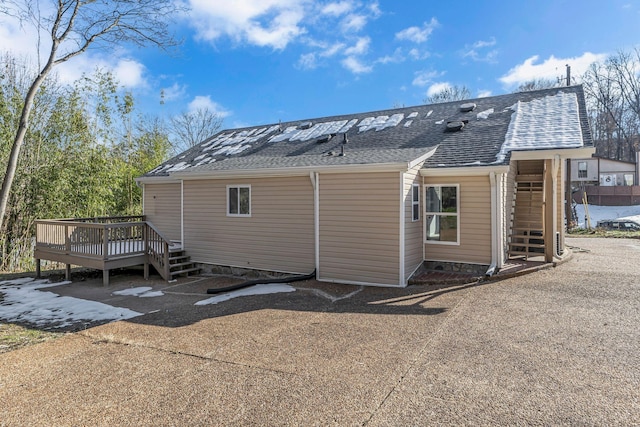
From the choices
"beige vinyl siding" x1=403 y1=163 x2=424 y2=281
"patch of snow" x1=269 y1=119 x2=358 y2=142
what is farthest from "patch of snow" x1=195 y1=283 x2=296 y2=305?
"patch of snow" x1=269 y1=119 x2=358 y2=142

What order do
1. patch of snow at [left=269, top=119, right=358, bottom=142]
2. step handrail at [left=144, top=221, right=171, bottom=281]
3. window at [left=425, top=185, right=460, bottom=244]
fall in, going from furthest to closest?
1. patch of snow at [left=269, top=119, right=358, bottom=142]
2. step handrail at [left=144, top=221, right=171, bottom=281]
3. window at [left=425, top=185, right=460, bottom=244]

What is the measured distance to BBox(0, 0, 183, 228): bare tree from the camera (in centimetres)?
654

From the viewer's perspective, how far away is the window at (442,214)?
321 inches

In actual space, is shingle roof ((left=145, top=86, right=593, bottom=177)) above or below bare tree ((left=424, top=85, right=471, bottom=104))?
below

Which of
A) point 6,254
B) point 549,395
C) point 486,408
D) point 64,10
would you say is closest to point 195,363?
point 486,408

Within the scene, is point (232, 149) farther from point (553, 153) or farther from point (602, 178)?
point (602, 178)

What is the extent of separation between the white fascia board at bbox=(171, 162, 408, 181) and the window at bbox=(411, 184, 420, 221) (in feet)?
3.19

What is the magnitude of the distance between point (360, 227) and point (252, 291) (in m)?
2.60

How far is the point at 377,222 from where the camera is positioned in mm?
7438

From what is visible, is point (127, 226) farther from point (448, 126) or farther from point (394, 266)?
point (448, 126)

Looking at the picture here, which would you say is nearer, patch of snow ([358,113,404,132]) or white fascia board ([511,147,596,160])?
white fascia board ([511,147,596,160])

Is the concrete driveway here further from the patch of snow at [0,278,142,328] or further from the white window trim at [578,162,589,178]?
the white window trim at [578,162,589,178]

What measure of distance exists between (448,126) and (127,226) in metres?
8.75

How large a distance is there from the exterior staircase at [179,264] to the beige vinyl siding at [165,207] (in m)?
1.19
